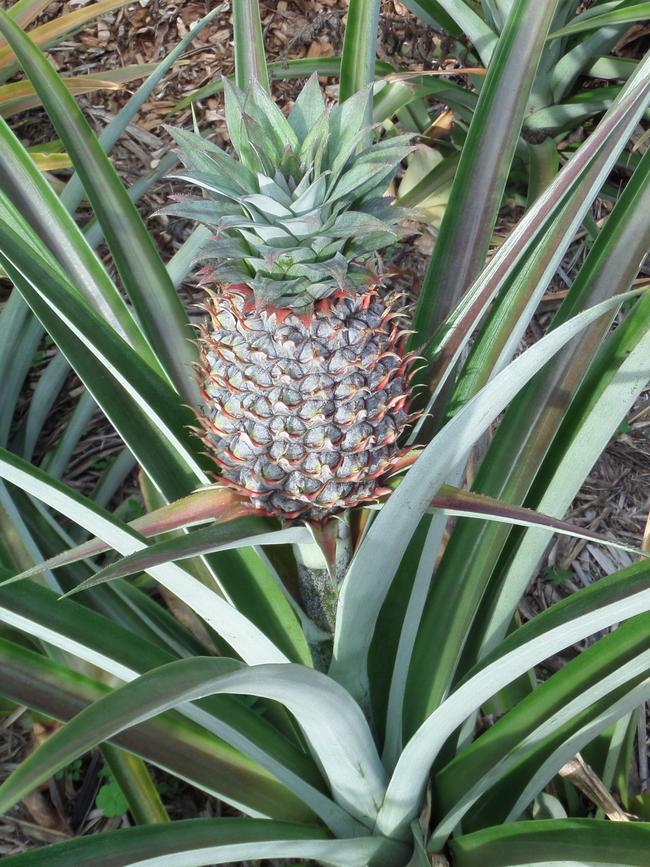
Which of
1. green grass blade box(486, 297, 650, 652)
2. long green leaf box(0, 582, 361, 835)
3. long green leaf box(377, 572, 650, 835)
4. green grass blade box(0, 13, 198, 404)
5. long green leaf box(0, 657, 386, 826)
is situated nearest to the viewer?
long green leaf box(0, 657, 386, 826)

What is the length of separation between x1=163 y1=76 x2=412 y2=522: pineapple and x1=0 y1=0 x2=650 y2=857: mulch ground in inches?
32.2

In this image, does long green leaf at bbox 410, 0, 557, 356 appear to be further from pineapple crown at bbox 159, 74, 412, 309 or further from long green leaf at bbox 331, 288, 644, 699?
long green leaf at bbox 331, 288, 644, 699

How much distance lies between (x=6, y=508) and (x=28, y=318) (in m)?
0.57

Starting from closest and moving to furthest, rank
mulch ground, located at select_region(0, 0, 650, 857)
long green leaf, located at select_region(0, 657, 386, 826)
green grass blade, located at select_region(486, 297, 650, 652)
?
long green leaf, located at select_region(0, 657, 386, 826), green grass blade, located at select_region(486, 297, 650, 652), mulch ground, located at select_region(0, 0, 650, 857)

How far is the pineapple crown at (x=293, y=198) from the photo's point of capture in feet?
2.71

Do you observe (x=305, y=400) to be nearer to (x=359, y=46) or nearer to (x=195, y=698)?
(x=195, y=698)

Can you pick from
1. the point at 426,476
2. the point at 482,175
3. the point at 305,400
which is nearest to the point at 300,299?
the point at 305,400

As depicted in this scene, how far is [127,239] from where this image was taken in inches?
44.1

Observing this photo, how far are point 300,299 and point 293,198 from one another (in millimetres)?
Result: 126

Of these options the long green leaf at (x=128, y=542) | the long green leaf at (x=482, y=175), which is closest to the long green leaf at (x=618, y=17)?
the long green leaf at (x=482, y=175)

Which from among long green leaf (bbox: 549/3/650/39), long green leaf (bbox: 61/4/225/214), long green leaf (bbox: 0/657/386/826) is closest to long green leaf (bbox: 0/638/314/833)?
long green leaf (bbox: 0/657/386/826)

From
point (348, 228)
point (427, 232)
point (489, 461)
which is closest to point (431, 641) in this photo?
point (489, 461)

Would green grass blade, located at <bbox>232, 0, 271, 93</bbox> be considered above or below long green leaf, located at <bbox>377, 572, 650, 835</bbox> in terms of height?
above

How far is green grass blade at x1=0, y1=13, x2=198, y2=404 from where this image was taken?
43.8 inches
